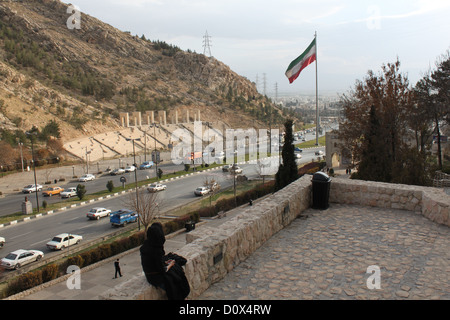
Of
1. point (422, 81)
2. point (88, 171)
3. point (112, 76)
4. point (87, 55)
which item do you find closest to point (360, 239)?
point (422, 81)

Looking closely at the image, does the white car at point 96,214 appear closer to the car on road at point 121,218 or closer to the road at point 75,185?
the car on road at point 121,218

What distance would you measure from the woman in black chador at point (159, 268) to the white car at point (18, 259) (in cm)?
1453

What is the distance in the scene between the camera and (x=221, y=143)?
5628 centimetres

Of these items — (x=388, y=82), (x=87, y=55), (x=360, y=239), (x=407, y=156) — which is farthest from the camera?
(x=87, y=55)

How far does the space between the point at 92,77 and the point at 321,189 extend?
7001cm

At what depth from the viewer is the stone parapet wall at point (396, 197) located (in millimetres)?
6988

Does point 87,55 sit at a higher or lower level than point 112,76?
higher

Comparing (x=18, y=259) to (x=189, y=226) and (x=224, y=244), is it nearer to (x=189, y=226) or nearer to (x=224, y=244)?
(x=189, y=226)

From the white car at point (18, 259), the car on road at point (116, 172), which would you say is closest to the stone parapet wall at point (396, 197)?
the white car at point (18, 259)

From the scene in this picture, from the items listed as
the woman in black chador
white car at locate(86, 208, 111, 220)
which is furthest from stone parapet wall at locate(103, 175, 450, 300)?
white car at locate(86, 208, 111, 220)

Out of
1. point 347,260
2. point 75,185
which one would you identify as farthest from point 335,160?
point 347,260

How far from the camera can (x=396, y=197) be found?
7973 millimetres

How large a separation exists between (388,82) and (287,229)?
702 inches
